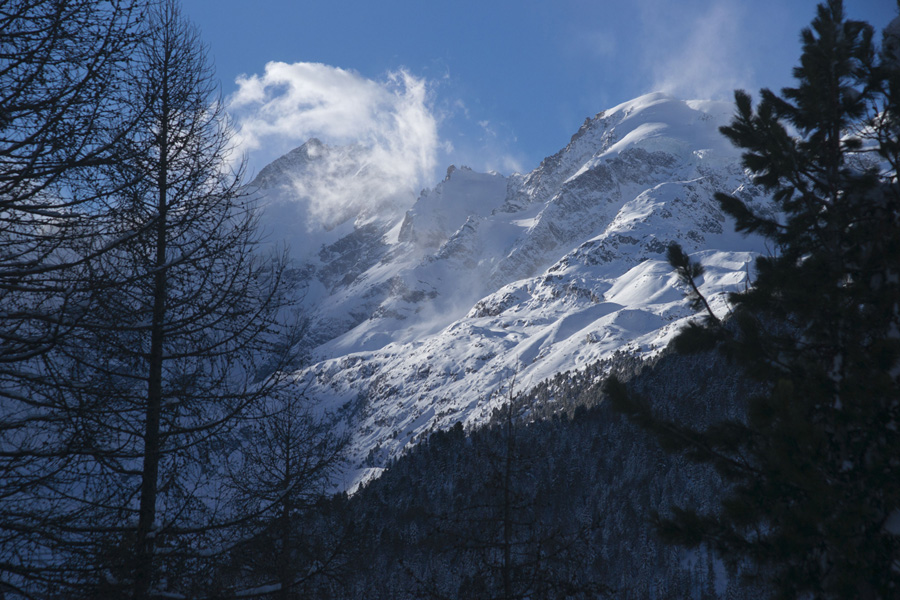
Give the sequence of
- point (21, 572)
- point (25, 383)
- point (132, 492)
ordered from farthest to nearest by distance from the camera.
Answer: point (132, 492)
point (25, 383)
point (21, 572)

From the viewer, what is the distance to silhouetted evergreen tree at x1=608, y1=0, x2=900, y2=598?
6.34 m

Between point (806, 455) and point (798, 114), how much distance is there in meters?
5.08

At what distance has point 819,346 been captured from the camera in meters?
7.58

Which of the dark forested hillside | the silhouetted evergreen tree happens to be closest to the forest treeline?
the silhouetted evergreen tree

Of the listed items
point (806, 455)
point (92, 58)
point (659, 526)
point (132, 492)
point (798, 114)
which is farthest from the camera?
point (798, 114)

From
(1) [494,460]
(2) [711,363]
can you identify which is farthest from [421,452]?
(1) [494,460]

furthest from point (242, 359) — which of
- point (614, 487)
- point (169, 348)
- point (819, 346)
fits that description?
point (614, 487)

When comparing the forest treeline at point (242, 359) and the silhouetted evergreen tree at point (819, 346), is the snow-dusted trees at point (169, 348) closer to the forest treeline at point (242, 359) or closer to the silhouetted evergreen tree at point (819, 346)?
the forest treeline at point (242, 359)

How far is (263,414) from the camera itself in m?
7.32

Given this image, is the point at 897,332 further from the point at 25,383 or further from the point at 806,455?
the point at 25,383

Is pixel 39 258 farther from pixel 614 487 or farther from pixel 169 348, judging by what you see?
pixel 614 487

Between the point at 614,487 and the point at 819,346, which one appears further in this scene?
the point at 614,487

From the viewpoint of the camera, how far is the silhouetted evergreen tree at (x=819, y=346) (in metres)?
6.34

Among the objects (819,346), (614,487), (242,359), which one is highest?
(242,359)
